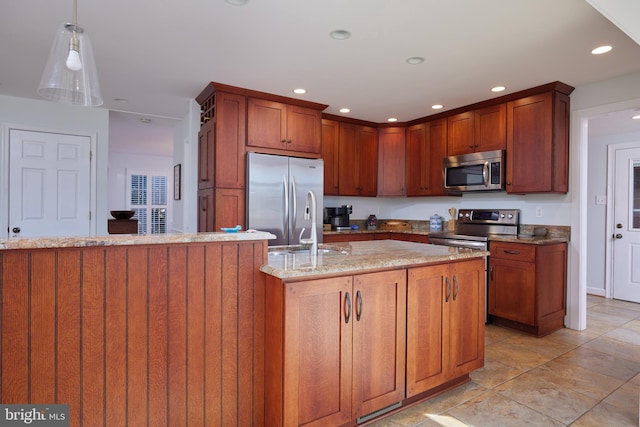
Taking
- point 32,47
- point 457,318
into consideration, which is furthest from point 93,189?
point 457,318

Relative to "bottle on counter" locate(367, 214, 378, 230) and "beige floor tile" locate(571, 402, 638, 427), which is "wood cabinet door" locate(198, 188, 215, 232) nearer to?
"bottle on counter" locate(367, 214, 378, 230)

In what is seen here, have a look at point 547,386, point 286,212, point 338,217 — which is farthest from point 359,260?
point 338,217

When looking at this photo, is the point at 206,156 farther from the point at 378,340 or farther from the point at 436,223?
the point at 436,223

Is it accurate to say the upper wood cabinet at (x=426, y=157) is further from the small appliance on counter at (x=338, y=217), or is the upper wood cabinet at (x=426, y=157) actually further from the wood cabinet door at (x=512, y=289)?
the wood cabinet door at (x=512, y=289)

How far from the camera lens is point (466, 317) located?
240cm

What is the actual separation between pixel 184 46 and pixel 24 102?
2.70 metres

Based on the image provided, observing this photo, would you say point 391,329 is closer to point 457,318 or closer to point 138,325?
point 457,318

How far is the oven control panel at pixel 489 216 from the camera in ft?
13.7

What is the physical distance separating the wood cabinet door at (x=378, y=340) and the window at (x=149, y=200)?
26.8ft

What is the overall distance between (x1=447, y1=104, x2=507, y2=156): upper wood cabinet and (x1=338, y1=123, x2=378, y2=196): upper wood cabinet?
108cm

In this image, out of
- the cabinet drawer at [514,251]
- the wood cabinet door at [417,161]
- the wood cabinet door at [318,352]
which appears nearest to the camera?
the wood cabinet door at [318,352]

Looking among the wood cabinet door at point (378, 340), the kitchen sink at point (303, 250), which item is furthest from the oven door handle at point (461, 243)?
the wood cabinet door at point (378, 340)

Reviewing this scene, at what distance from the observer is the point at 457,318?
234 cm

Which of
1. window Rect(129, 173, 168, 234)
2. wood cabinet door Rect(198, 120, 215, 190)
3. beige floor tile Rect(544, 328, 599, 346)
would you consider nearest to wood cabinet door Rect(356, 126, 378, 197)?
wood cabinet door Rect(198, 120, 215, 190)
